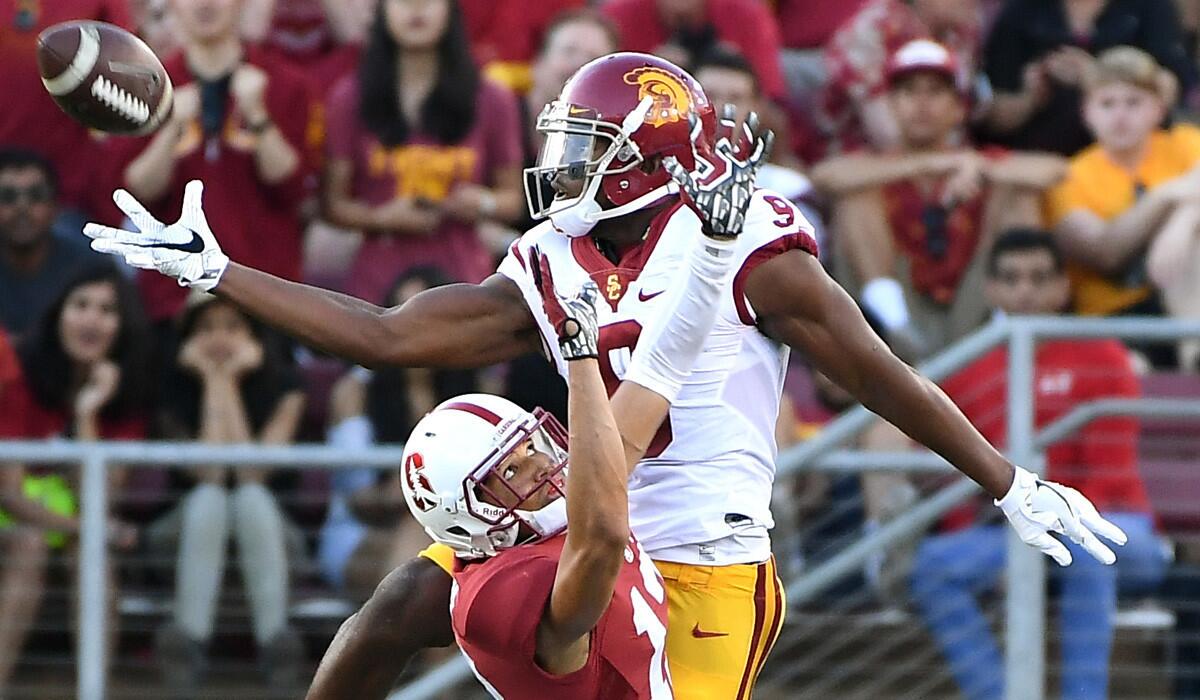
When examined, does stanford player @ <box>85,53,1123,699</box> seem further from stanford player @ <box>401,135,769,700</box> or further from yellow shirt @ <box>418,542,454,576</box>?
stanford player @ <box>401,135,769,700</box>

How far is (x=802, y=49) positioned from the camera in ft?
28.8

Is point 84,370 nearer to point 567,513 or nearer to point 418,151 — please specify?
point 418,151

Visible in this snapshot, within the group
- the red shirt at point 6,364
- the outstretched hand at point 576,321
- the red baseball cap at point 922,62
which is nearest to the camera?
the outstretched hand at point 576,321

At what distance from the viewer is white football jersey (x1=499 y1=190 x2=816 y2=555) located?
441 centimetres

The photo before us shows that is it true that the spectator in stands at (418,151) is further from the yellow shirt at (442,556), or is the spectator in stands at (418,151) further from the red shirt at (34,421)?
the yellow shirt at (442,556)

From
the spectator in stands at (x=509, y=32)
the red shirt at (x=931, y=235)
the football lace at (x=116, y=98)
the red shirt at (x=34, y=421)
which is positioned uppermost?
the spectator in stands at (x=509, y=32)

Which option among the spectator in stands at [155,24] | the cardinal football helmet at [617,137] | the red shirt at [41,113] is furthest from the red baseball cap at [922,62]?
the cardinal football helmet at [617,137]

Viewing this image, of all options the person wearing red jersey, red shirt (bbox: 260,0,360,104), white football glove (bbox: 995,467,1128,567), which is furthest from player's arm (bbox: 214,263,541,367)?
red shirt (bbox: 260,0,360,104)

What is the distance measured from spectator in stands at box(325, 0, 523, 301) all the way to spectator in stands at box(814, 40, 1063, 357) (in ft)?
3.98

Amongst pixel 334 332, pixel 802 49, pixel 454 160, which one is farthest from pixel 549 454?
pixel 802 49

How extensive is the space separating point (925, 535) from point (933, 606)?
392mm

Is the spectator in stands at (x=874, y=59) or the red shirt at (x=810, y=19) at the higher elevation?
the red shirt at (x=810, y=19)

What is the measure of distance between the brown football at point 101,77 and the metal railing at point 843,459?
202 centimetres

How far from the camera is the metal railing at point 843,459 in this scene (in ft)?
21.2
